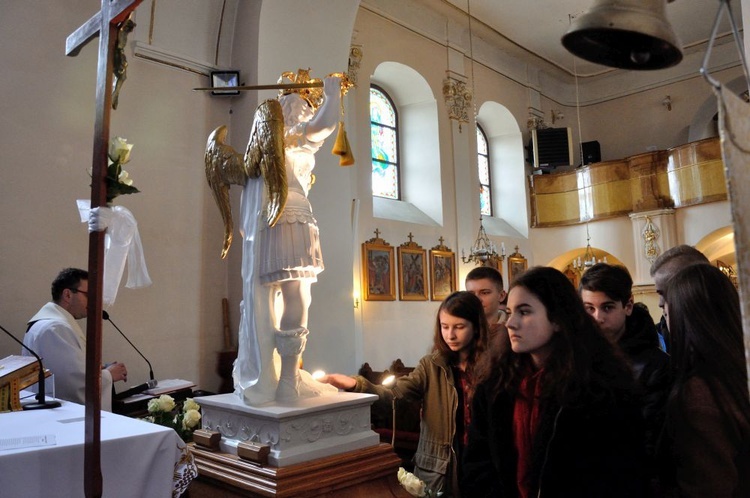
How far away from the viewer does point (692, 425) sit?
5.70 feet

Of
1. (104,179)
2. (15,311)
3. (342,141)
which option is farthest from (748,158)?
(15,311)

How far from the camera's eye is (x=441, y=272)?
1118 cm

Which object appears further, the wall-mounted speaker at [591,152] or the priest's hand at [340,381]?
the wall-mounted speaker at [591,152]

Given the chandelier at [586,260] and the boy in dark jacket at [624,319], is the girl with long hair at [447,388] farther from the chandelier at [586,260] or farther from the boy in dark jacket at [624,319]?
the chandelier at [586,260]

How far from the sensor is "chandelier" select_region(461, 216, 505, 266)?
402 inches

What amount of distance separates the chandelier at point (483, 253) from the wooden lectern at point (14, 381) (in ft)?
26.2

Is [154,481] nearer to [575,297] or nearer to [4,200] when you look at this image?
[575,297]

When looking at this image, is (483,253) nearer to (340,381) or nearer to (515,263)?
(515,263)

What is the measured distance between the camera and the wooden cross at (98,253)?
1.87m

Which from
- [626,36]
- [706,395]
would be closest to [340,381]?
[706,395]

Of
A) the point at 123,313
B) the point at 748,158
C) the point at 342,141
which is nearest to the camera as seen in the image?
the point at 748,158

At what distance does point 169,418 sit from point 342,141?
7.15 feet

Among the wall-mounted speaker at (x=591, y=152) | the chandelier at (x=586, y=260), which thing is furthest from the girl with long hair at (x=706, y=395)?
the wall-mounted speaker at (x=591, y=152)

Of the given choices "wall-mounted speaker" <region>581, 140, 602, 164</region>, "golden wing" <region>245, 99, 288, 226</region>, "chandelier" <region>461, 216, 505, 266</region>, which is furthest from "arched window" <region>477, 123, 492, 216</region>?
"golden wing" <region>245, 99, 288, 226</region>
